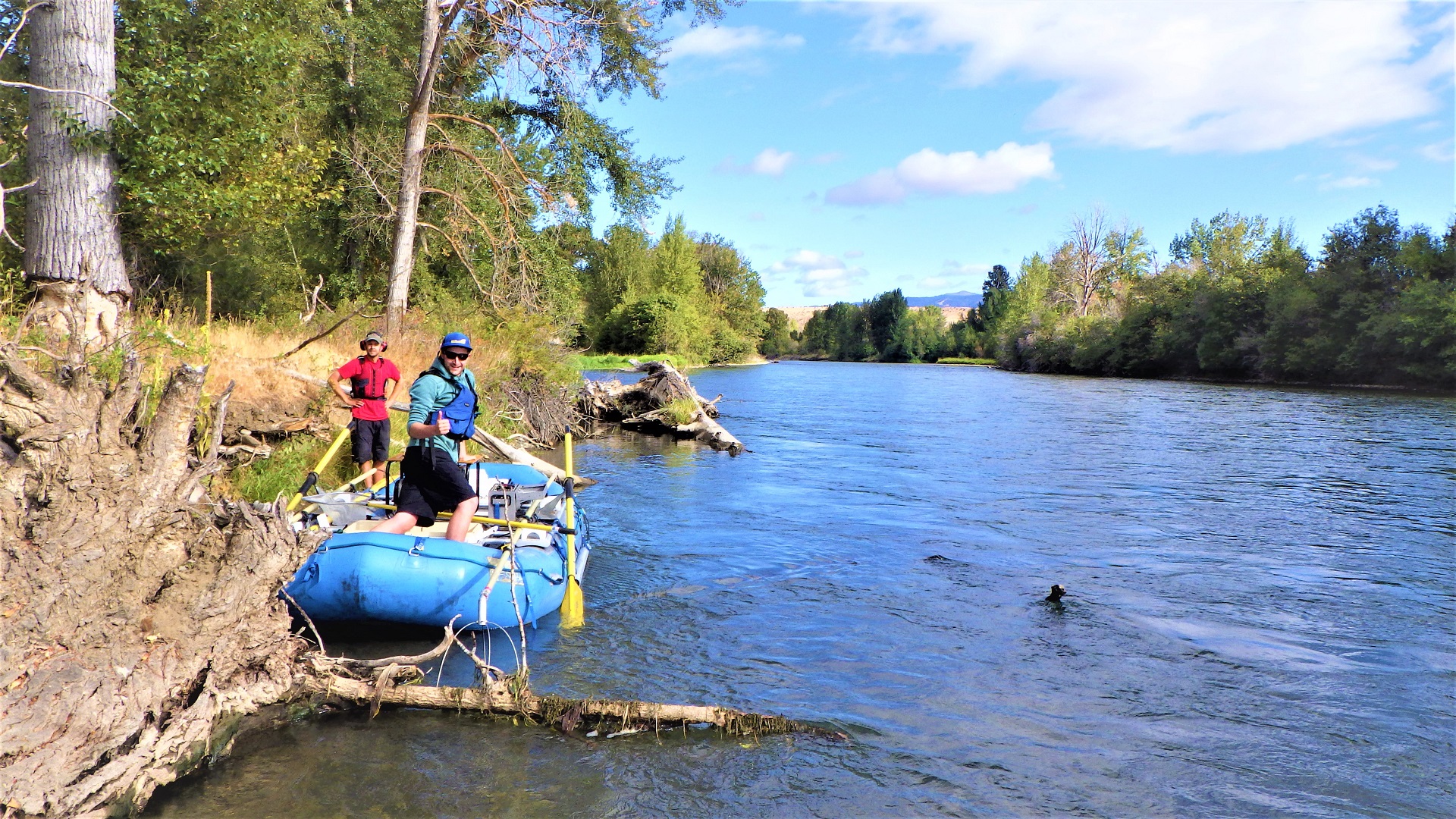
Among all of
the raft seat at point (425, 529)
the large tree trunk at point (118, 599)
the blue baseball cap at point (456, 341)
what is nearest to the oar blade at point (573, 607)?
the raft seat at point (425, 529)

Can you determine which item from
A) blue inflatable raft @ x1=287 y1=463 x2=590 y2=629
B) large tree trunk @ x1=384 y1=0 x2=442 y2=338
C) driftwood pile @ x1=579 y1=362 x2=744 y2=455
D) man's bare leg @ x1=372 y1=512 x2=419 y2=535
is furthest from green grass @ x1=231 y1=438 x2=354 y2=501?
driftwood pile @ x1=579 y1=362 x2=744 y2=455

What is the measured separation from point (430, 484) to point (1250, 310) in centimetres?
5447

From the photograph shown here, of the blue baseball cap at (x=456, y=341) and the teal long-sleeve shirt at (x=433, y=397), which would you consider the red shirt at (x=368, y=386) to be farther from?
the blue baseball cap at (x=456, y=341)

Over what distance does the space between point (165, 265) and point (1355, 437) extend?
79.0 ft

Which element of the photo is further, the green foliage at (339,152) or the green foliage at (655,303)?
the green foliage at (655,303)

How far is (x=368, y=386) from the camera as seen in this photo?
882 cm

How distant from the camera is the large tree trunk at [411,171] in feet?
48.8

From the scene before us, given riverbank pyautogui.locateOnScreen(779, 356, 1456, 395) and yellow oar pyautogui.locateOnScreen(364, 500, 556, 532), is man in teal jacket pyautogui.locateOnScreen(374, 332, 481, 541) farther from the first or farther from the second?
riverbank pyautogui.locateOnScreen(779, 356, 1456, 395)

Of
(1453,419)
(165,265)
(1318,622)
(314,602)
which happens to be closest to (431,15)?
(165,265)

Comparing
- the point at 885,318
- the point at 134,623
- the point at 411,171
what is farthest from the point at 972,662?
the point at 885,318

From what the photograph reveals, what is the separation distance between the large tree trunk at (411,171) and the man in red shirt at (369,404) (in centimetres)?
599

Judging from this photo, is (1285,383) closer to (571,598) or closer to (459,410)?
(571,598)

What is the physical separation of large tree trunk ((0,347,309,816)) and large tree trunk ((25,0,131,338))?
3934mm

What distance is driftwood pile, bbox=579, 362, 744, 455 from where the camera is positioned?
2008cm
